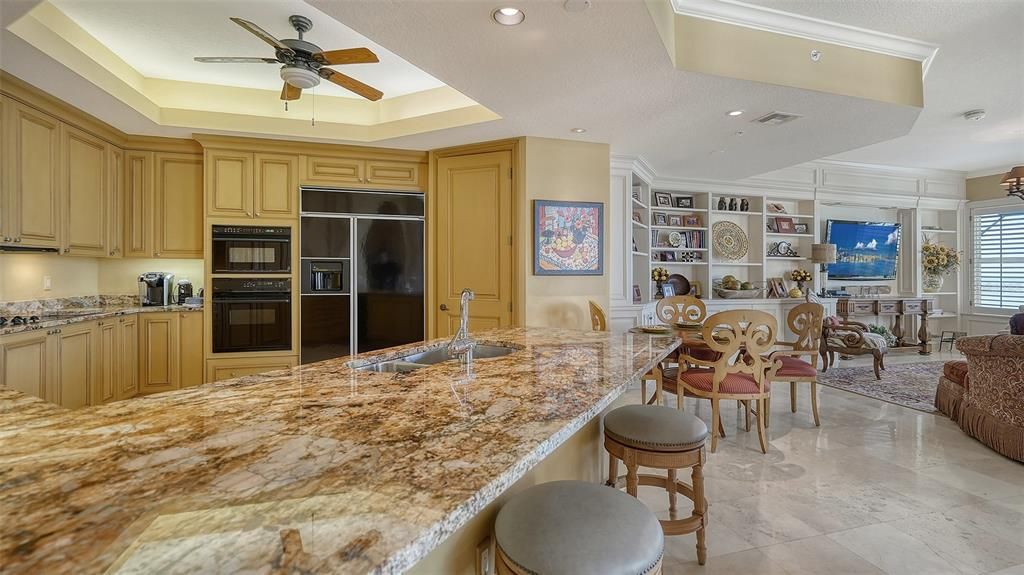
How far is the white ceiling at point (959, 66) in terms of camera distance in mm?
2734

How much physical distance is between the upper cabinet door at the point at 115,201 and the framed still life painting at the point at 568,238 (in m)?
3.78

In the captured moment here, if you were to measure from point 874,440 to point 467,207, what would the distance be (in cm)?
383

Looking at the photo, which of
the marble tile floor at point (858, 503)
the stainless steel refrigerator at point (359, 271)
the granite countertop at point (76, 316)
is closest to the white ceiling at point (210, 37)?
the stainless steel refrigerator at point (359, 271)

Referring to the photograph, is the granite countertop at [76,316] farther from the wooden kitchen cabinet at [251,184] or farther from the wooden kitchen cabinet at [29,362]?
the wooden kitchen cabinet at [251,184]

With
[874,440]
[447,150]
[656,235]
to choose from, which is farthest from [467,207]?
[874,440]

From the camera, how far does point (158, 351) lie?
4.06 m

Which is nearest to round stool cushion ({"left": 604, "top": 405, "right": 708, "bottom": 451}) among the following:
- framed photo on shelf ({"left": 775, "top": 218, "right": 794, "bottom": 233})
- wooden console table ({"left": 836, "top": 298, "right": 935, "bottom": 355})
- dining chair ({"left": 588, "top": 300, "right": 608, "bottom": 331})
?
dining chair ({"left": 588, "top": 300, "right": 608, "bottom": 331})

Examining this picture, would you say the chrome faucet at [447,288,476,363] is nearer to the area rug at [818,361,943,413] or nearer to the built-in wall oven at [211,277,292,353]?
the built-in wall oven at [211,277,292,353]

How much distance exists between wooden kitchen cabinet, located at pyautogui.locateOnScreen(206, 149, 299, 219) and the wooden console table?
283 inches

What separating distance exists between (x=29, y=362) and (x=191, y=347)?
128cm

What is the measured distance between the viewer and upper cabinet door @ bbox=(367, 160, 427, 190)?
4.49 m

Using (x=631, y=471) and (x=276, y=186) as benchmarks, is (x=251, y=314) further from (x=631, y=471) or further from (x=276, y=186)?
(x=631, y=471)

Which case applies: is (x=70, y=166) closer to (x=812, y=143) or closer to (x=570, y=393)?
(x=570, y=393)

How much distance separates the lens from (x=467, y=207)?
4.37 meters
